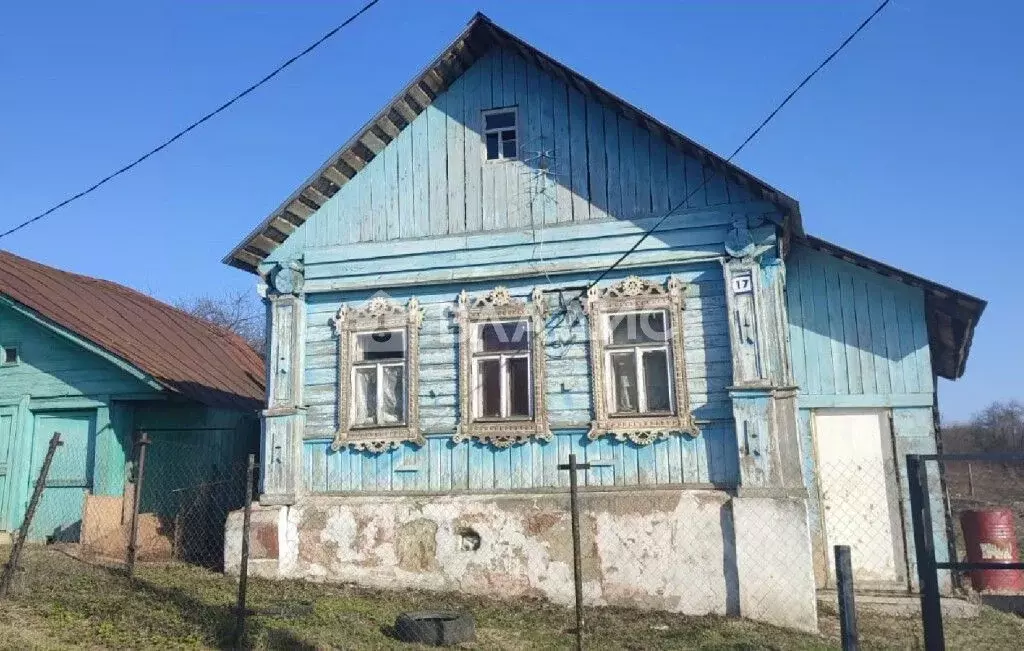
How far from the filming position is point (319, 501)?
952 centimetres

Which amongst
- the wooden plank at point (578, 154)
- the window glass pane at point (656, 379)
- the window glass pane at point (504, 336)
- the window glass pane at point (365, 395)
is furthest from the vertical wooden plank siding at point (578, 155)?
the window glass pane at point (365, 395)

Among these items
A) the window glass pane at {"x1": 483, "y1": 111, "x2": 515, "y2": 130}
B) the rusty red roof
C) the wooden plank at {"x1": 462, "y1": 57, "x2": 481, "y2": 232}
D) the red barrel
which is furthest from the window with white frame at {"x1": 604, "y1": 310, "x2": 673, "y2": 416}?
the rusty red roof

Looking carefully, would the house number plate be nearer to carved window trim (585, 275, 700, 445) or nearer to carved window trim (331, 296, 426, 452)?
carved window trim (585, 275, 700, 445)

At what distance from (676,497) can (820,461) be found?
2741 mm

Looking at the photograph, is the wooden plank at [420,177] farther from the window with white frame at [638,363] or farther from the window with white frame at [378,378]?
the window with white frame at [638,363]

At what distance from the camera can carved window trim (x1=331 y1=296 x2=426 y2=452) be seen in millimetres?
9453

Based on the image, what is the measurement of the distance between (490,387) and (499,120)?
3167mm

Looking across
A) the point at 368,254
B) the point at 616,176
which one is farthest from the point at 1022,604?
the point at 368,254

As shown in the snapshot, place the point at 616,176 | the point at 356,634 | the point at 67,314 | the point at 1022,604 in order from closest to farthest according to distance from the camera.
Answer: the point at 356,634 < the point at 616,176 < the point at 1022,604 < the point at 67,314

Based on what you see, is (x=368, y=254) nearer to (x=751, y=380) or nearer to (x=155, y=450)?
(x=751, y=380)

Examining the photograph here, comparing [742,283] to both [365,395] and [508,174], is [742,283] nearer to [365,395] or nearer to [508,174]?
[508,174]

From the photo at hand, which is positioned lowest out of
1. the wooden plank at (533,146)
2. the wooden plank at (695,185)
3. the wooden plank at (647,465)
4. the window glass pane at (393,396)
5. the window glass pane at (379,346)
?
the wooden plank at (647,465)

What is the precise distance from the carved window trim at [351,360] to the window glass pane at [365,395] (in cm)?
8

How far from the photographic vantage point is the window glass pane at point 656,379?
8.84 meters
